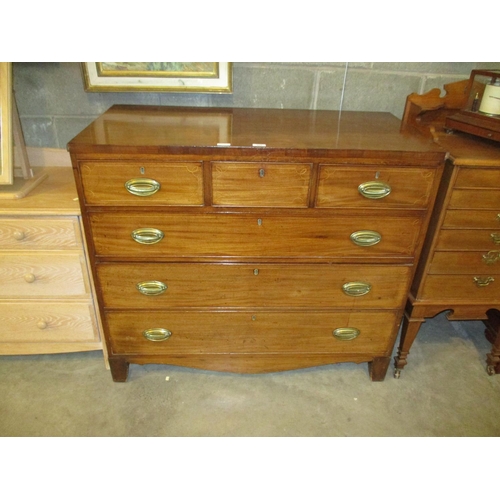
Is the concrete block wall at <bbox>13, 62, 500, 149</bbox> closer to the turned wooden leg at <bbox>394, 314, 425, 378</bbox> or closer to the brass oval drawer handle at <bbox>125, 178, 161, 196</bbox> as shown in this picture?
the brass oval drawer handle at <bbox>125, 178, 161, 196</bbox>

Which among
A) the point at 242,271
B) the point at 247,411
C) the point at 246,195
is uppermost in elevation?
the point at 246,195

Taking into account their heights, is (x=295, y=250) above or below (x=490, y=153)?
below

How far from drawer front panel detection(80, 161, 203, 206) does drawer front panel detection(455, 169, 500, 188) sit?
3.19 feet

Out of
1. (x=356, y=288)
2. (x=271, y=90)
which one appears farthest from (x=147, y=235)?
(x=271, y=90)

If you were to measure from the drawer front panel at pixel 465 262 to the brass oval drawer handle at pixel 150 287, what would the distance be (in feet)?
3.73

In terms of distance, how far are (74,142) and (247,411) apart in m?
1.29

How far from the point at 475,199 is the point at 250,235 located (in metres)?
0.89

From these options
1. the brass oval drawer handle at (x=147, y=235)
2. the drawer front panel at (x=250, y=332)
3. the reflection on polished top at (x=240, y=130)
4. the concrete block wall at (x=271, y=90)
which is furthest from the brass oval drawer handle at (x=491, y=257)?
the brass oval drawer handle at (x=147, y=235)

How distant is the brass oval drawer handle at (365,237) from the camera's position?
58.4 inches

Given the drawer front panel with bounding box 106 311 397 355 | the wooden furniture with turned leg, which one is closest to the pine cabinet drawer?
the wooden furniture with turned leg
